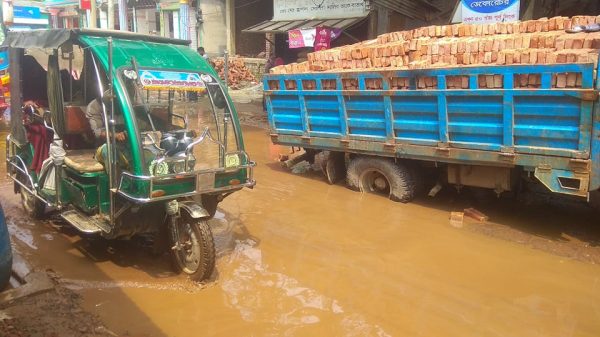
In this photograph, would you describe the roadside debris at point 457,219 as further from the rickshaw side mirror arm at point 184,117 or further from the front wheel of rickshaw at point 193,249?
the rickshaw side mirror arm at point 184,117

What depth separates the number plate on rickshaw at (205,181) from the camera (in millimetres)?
4258

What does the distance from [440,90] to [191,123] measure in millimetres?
3006

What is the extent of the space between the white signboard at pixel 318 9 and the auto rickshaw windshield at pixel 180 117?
10.6 metres

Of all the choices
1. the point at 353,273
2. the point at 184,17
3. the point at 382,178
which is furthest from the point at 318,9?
the point at 353,273

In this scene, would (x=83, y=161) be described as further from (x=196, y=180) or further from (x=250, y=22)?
(x=250, y=22)

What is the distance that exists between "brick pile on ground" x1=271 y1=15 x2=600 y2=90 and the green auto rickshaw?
2.79m

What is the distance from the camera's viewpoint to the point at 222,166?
4.52m

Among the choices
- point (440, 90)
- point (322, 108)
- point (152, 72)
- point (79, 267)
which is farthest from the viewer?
point (322, 108)

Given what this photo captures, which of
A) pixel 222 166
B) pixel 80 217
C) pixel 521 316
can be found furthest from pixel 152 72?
pixel 521 316

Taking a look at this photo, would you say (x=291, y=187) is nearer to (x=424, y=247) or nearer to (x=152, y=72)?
(x=424, y=247)

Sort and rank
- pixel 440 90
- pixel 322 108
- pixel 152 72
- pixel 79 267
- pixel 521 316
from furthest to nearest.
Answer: pixel 322 108 → pixel 440 90 → pixel 79 267 → pixel 152 72 → pixel 521 316

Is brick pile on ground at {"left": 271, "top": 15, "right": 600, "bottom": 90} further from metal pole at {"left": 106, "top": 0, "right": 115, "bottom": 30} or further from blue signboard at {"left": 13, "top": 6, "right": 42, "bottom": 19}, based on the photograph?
metal pole at {"left": 106, "top": 0, "right": 115, "bottom": 30}

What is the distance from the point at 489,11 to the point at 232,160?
6.10m

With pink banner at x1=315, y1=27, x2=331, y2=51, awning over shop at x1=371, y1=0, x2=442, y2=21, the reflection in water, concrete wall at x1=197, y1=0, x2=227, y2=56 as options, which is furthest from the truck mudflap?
concrete wall at x1=197, y1=0, x2=227, y2=56
